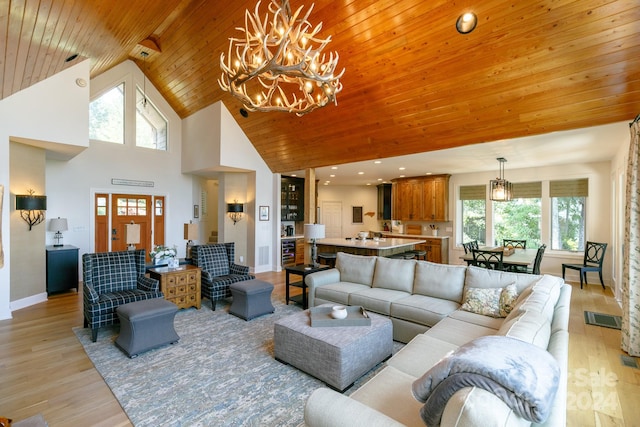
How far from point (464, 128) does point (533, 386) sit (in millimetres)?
4102

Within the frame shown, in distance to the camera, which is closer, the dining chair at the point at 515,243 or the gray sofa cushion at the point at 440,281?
the gray sofa cushion at the point at 440,281

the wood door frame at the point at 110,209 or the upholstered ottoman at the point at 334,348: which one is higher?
the wood door frame at the point at 110,209

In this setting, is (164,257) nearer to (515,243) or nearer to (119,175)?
(119,175)

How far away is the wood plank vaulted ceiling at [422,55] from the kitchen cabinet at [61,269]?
283cm

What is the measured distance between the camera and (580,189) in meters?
6.55

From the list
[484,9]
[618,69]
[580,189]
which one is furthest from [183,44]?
[580,189]

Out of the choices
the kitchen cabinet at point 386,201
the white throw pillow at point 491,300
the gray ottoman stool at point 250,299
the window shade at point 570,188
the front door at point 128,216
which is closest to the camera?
the white throw pillow at point 491,300

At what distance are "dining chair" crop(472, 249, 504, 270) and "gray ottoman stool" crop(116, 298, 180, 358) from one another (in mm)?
4865

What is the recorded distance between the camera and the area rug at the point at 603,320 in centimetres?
404

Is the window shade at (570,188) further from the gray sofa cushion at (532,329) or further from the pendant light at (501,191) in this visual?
the gray sofa cushion at (532,329)

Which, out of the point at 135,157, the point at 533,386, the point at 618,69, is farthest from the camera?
the point at 135,157

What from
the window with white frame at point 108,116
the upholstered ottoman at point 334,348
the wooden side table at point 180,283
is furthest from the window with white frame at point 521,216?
the window with white frame at point 108,116

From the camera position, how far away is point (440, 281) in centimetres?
371

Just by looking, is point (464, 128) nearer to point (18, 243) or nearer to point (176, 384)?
point (176, 384)
